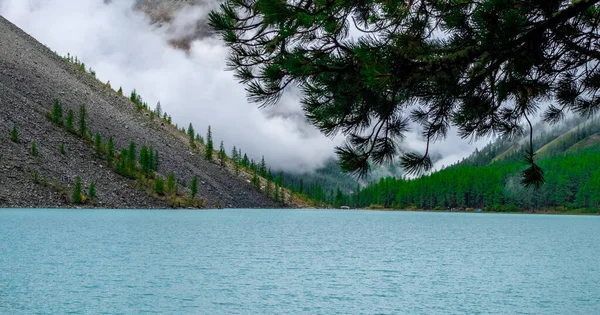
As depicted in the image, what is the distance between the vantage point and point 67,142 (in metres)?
125

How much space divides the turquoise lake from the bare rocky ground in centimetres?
3150

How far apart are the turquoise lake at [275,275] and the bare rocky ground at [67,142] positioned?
3150 cm

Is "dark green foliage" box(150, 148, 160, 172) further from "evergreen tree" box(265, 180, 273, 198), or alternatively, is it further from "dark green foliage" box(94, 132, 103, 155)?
"evergreen tree" box(265, 180, 273, 198)

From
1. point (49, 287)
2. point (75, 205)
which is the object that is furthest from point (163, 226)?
point (49, 287)

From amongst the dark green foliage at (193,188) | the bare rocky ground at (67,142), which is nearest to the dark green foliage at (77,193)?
the bare rocky ground at (67,142)

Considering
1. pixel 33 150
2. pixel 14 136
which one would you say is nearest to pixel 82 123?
pixel 33 150

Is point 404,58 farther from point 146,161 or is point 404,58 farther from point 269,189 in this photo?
point 269,189

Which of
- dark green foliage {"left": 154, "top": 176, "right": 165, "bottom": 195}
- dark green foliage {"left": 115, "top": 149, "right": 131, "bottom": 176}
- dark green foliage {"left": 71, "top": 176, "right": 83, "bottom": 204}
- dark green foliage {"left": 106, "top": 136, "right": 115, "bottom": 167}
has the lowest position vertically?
dark green foliage {"left": 71, "top": 176, "right": 83, "bottom": 204}

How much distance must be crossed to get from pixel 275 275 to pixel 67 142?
95996 mm

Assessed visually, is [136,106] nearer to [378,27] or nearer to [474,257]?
[474,257]

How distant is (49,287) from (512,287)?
3319cm

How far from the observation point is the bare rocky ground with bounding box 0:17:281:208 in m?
105

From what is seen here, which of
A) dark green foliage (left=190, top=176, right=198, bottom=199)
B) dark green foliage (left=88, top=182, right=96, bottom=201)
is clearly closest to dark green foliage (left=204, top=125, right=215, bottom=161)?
dark green foliage (left=190, top=176, right=198, bottom=199)

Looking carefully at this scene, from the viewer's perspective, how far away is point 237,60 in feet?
24.1
